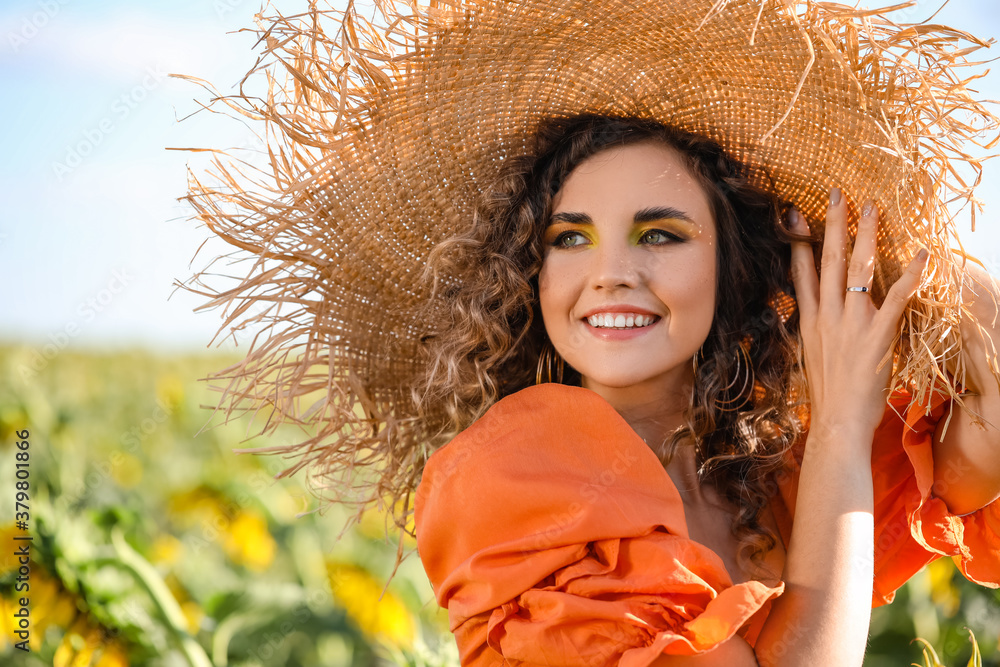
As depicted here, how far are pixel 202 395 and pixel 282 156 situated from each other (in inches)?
157

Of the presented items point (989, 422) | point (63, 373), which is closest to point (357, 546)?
point (989, 422)

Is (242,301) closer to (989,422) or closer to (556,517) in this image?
(556,517)

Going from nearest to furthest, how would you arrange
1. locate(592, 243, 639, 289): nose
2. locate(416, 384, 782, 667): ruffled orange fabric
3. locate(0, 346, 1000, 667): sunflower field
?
locate(416, 384, 782, 667): ruffled orange fabric, locate(592, 243, 639, 289): nose, locate(0, 346, 1000, 667): sunflower field

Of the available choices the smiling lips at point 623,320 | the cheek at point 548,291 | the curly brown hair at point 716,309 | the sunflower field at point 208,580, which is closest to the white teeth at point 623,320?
the smiling lips at point 623,320

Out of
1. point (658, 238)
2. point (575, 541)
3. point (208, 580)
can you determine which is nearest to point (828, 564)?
point (575, 541)

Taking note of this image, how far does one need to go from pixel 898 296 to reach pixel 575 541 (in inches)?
27.6

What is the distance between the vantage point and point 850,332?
1513mm

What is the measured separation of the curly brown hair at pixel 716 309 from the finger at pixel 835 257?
0.42 feet

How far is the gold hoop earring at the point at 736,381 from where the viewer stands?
5.84 ft

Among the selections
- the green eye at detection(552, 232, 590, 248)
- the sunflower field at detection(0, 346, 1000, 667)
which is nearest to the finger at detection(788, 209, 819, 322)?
the green eye at detection(552, 232, 590, 248)

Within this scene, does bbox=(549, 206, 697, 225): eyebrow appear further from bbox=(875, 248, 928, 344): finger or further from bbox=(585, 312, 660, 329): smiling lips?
bbox=(875, 248, 928, 344): finger

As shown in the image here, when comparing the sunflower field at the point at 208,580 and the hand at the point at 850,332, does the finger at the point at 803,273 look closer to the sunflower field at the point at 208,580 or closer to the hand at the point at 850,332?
the hand at the point at 850,332

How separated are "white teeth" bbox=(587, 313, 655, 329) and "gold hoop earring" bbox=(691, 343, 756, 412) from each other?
0.25 metres

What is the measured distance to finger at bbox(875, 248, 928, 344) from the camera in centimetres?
140
